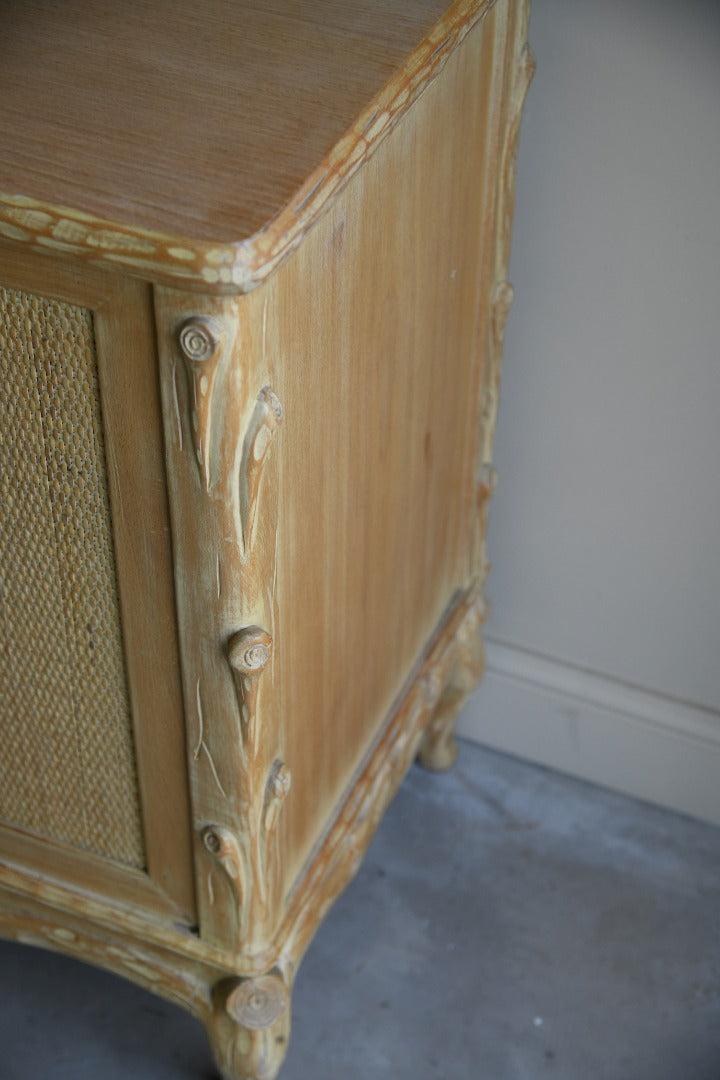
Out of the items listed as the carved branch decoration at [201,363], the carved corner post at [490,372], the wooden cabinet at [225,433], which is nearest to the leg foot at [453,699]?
the carved corner post at [490,372]

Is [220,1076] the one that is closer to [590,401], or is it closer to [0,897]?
[0,897]

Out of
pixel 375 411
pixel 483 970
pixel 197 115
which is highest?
pixel 197 115

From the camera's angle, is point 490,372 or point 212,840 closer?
point 212,840

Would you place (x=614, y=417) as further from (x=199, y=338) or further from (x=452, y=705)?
(x=199, y=338)

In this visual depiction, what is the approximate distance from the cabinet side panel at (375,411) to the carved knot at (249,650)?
0.04 m

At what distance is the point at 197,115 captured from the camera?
69 cm

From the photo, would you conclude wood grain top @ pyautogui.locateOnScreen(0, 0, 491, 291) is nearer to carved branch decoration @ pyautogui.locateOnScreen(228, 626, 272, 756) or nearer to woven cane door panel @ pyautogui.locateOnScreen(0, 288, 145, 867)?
woven cane door panel @ pyautogui.locateOnScreen(0, 288, 145, 867)

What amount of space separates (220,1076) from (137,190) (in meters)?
0.72

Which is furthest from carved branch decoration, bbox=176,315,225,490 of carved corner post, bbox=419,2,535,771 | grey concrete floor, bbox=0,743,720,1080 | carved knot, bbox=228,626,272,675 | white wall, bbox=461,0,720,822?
grey concrete floor, bbox=0,743,720,1080

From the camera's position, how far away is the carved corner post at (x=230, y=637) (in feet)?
2.07

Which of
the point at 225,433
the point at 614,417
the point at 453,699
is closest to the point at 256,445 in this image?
the point at 225,433

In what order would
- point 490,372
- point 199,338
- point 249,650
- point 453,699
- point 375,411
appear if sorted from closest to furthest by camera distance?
point 199,338, point 249,650, point 375,411, point 490,372, point 453,699

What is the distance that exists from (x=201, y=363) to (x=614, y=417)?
57 cm

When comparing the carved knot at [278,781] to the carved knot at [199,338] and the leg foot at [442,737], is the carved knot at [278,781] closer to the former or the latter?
the carved knot at [199,338]
